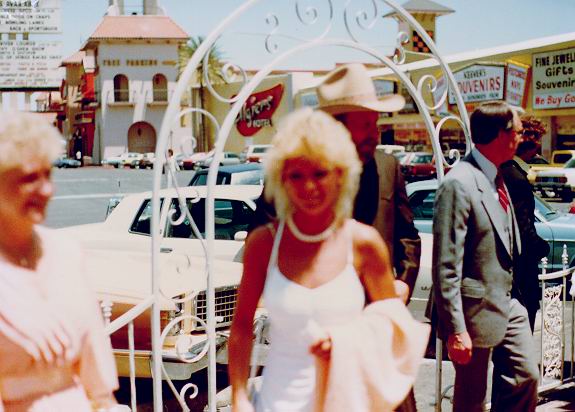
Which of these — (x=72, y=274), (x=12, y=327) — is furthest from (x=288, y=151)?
(x=12, y=327)

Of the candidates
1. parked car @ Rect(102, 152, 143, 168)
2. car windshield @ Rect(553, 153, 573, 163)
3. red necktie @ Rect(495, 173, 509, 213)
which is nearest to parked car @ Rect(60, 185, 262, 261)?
red necktie @ Rect(495, 173, 509, 213)

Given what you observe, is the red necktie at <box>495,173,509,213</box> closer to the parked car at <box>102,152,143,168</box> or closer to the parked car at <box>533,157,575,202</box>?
the parked car at <box>533,157,575,202</box>

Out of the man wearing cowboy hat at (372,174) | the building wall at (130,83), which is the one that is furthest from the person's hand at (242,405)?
the building wall at (130,83)

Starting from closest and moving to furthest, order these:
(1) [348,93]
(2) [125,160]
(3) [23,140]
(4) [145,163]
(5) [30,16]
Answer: (3) [23,140] < (1) [348,93] < (5) [30,16] < (4) [145,163] < (2) [125,160]

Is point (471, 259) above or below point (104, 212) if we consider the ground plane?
above

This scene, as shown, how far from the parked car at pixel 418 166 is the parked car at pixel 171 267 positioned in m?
20.1

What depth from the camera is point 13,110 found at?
6.67 feet

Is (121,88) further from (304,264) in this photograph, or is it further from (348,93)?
(304,264)

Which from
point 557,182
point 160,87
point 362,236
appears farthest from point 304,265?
point 160,87

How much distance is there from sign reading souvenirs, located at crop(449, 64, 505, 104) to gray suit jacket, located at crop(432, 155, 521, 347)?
23.9 meters

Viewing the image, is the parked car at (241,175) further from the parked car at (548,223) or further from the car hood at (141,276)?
the car hood at (141,276)

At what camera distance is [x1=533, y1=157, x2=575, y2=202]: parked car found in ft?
68.9

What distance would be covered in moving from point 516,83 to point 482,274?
980 inches

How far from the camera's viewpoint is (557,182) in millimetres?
21219
